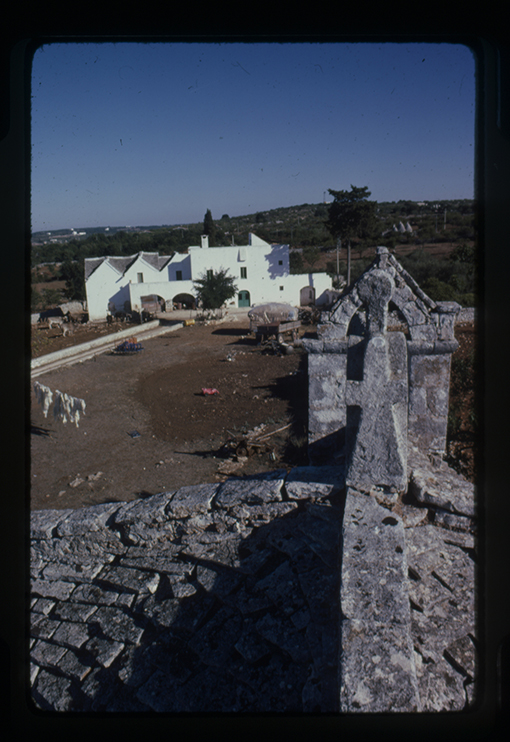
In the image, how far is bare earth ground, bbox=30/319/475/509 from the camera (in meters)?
10.8

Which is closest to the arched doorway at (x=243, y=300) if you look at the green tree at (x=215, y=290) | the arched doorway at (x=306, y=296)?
the green tree at (x=215, y=290)

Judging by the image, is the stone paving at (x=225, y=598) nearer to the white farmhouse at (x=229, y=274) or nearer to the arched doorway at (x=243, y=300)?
the white farmhouse at (x=229, y=274)

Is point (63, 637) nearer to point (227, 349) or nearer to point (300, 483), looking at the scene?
point (300, 483)

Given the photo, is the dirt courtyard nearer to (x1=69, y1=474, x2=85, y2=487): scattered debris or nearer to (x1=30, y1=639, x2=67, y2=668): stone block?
(x1=69, y1=474, x2=85, y2=487): scattered debris

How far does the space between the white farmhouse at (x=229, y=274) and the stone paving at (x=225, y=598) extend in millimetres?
30476

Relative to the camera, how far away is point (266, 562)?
13.6ft

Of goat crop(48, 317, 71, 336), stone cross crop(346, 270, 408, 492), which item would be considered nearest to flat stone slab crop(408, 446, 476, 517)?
stone cross crop(346, 270, 408, 492)

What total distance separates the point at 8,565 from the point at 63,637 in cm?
246

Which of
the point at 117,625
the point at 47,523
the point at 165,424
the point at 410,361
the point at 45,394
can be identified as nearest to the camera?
the point at 117,625

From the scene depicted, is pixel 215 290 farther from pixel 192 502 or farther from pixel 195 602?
pixel 195 602

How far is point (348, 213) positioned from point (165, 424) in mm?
8411

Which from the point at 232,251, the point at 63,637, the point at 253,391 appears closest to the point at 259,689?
the point at 63,637

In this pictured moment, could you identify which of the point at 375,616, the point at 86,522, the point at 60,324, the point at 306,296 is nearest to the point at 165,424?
the point at 86,522

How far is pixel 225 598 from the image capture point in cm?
412
